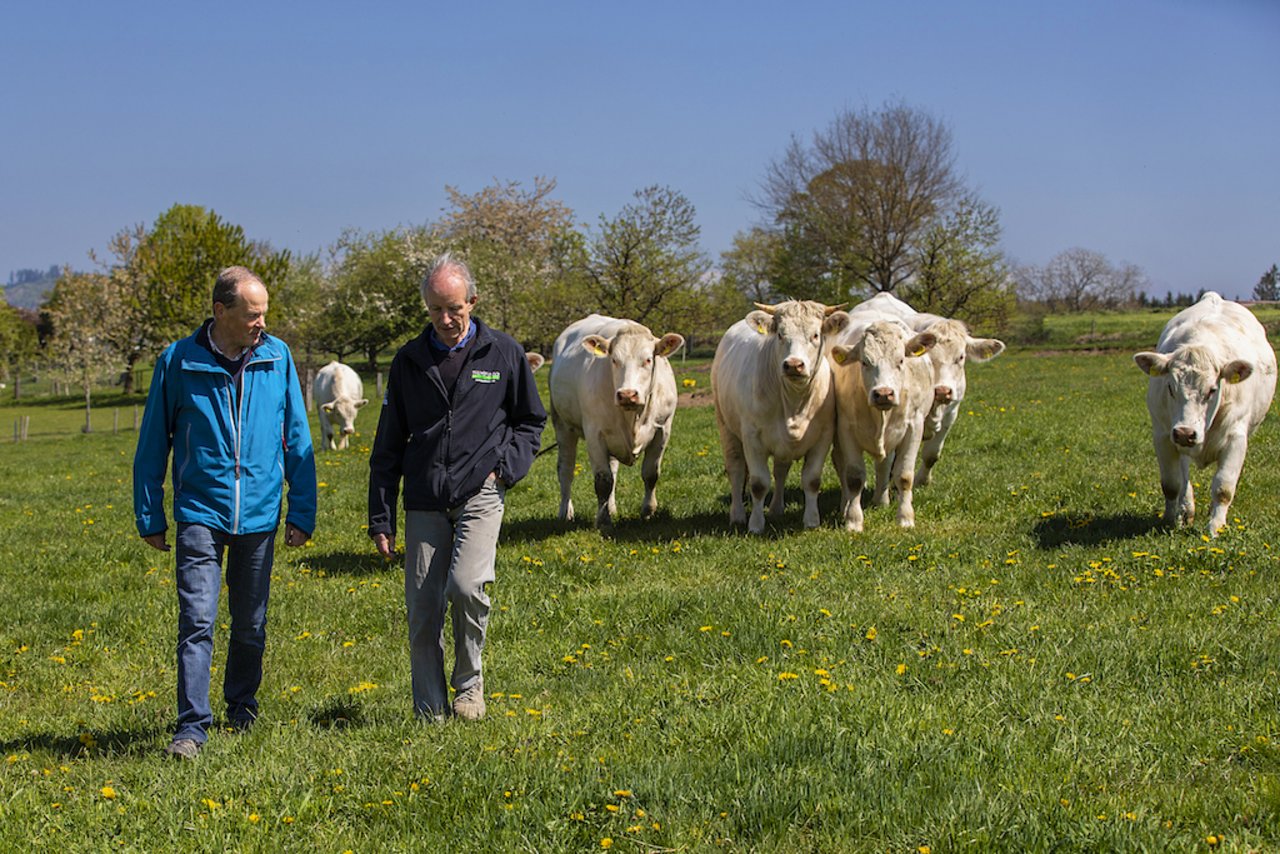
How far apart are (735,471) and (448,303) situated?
6801 mm

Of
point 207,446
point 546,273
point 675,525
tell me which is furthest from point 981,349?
point 546,273

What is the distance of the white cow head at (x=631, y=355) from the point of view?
37.1 feet

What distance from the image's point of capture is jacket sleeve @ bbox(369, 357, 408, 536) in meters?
6.38

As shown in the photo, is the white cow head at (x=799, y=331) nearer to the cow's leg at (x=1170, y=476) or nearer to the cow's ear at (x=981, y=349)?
the cow's ear at (x=981, y=349)

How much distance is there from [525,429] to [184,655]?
7.19 feet

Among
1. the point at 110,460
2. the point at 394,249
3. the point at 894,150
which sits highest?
the point at 894,150

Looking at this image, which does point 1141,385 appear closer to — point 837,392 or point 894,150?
point 837,392

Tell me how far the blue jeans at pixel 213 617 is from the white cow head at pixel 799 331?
5.81 m

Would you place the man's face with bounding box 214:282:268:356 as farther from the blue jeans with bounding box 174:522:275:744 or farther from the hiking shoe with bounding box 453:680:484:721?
the hiking shoe with bounding box 453:680:484:721

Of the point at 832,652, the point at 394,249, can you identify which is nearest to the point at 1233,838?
the point at 832,652

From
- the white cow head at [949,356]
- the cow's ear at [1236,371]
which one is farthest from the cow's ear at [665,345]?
the cow's ear at [1236,371]

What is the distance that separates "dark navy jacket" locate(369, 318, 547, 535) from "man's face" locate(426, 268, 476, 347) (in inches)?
5.9

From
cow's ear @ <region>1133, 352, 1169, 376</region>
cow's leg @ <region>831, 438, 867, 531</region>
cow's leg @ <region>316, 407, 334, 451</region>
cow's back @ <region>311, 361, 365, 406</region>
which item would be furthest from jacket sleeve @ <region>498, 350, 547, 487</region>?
cow's back @ <region>311, 361, 365, 406</region>

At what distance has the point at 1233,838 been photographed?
4156mm
